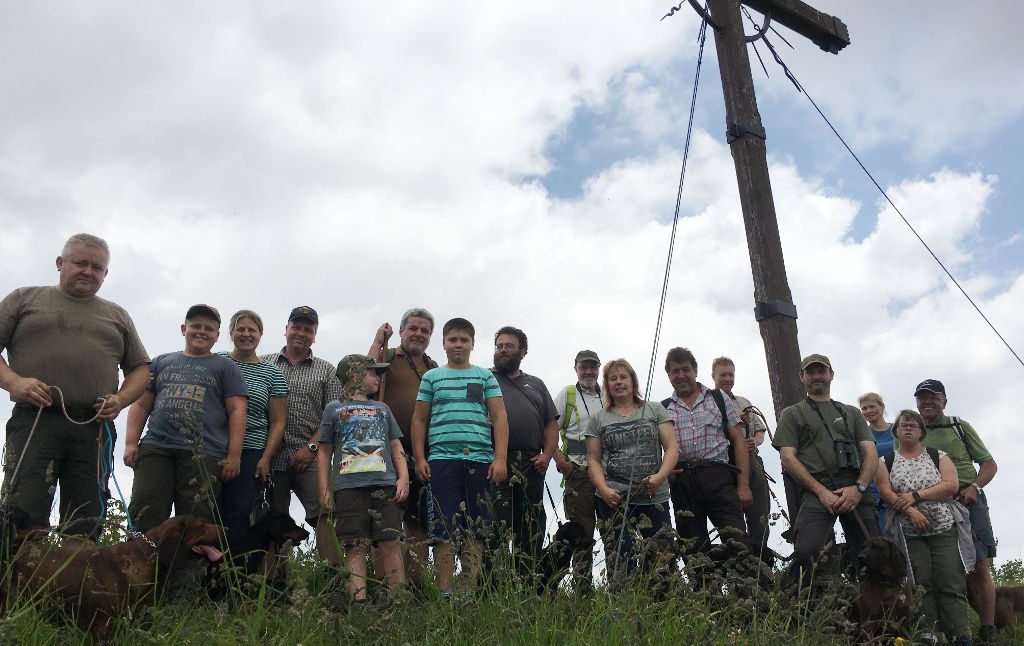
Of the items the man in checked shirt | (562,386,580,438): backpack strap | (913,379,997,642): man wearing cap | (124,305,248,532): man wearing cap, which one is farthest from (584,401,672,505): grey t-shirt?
(913,379,997,642): man wearing cap

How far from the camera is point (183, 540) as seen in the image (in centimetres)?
364

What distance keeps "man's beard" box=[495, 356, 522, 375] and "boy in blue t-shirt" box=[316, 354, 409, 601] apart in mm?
973

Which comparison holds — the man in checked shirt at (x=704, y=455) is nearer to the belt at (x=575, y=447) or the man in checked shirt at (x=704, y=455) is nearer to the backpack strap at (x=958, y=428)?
the belt at (x=575, y=447)

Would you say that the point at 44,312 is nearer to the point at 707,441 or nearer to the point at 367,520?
the point at 367,520

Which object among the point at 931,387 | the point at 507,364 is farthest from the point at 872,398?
the point at 507,364

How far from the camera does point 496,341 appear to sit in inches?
235

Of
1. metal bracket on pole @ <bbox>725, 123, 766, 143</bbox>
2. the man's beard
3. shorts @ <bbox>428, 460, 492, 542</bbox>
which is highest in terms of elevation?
metal bracket on pole @ <bbox>725, 123, 766, 143</bbox>

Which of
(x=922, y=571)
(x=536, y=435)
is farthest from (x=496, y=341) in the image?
(x=922, y=571)

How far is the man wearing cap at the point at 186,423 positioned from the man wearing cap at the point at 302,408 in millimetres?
497

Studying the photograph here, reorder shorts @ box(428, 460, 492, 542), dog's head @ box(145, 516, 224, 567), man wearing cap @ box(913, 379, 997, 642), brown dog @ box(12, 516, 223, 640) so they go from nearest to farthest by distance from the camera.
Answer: brown dog @ box(12, 516, 223, 640) → dog's head @ box(145, 516, 224, 567) → shorts @ box(428, 460, 492, 542) → man wearing cap @ box(913, 379, 997, 642)

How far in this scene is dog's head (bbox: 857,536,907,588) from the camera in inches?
200

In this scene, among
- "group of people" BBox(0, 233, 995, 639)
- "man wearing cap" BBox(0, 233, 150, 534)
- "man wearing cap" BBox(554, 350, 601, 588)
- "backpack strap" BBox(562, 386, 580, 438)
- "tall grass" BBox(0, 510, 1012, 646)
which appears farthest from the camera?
"backpack strap" BBox(562, 386, 580, 438)

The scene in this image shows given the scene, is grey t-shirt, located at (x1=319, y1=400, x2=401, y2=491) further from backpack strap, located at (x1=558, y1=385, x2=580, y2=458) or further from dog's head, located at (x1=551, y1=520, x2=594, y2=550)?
backpack strap, located at (x1=558, y1=385, x2=580, y2=458)

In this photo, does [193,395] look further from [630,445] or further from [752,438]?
[752,438]
